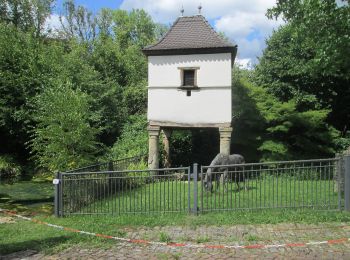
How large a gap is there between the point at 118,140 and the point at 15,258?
19.0 m

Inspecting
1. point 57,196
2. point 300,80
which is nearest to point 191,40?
point 300,80

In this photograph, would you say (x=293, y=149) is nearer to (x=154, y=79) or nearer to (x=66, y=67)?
(x=154, y=79)

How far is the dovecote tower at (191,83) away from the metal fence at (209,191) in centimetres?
788

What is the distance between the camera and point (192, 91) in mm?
20250

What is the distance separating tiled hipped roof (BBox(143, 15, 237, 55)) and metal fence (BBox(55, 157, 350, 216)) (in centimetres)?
910

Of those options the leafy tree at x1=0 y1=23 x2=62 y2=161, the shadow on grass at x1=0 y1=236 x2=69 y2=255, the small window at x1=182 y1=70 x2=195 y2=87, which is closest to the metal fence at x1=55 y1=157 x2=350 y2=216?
the shadow on grass at x1=0 y1=236 x2=69 y2=255

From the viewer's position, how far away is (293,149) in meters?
24.3

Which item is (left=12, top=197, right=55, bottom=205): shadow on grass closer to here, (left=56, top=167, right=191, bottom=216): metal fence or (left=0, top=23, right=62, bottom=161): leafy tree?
(left=56, top=167, right=191, bottom=216): metal fence

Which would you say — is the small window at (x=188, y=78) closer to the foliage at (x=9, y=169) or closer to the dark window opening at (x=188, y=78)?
the dark window opening at (x=188, y=78)

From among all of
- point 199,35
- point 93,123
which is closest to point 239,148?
point 199,35

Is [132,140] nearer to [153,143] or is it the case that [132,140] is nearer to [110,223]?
[153,143]

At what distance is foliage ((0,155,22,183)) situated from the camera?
24.8 meters

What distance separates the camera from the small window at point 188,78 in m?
20.4

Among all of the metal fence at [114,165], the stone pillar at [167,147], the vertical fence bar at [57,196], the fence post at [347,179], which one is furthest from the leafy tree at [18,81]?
the fence post at [347,179]
